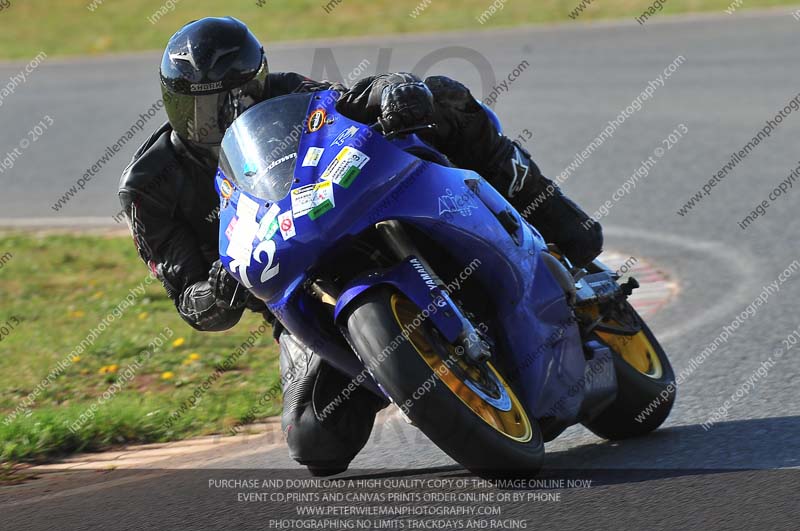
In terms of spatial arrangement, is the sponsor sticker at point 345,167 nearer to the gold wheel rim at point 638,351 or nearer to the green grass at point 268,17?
the gold wheel rim at point 638,351

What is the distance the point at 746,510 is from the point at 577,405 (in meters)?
0.95

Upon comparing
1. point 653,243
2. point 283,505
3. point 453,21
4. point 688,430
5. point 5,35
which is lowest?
point 5,35

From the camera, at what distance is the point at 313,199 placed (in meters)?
4.12

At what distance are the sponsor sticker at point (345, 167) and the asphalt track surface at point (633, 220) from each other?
3.75 ft

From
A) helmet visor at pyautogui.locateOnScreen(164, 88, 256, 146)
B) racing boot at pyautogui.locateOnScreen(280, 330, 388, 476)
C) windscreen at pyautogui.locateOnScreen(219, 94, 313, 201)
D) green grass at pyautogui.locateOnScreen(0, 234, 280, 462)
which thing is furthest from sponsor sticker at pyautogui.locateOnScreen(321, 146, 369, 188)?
green grass at pyautogui.locateOnScreen(0, 234, 280, 462)

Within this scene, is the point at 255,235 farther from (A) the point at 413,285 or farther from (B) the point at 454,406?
(B) the point at 454,406

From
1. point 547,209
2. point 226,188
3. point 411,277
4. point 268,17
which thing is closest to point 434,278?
point 411,277

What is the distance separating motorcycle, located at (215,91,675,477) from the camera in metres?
4.00

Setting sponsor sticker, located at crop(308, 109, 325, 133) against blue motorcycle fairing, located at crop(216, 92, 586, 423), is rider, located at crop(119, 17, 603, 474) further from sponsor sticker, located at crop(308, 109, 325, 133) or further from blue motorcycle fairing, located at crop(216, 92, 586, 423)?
blue motorcycle fairing, located at crop(216, 92, 586, 423)

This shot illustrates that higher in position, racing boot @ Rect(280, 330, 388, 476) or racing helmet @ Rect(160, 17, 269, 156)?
racing helmet @ Rect(160, 17, 269, 156)

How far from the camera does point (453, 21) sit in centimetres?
2081

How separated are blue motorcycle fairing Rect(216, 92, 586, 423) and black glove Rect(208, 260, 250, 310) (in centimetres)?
15

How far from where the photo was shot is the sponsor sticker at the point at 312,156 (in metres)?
4.23

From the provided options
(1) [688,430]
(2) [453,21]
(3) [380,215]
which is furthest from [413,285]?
(2) [453,21]
